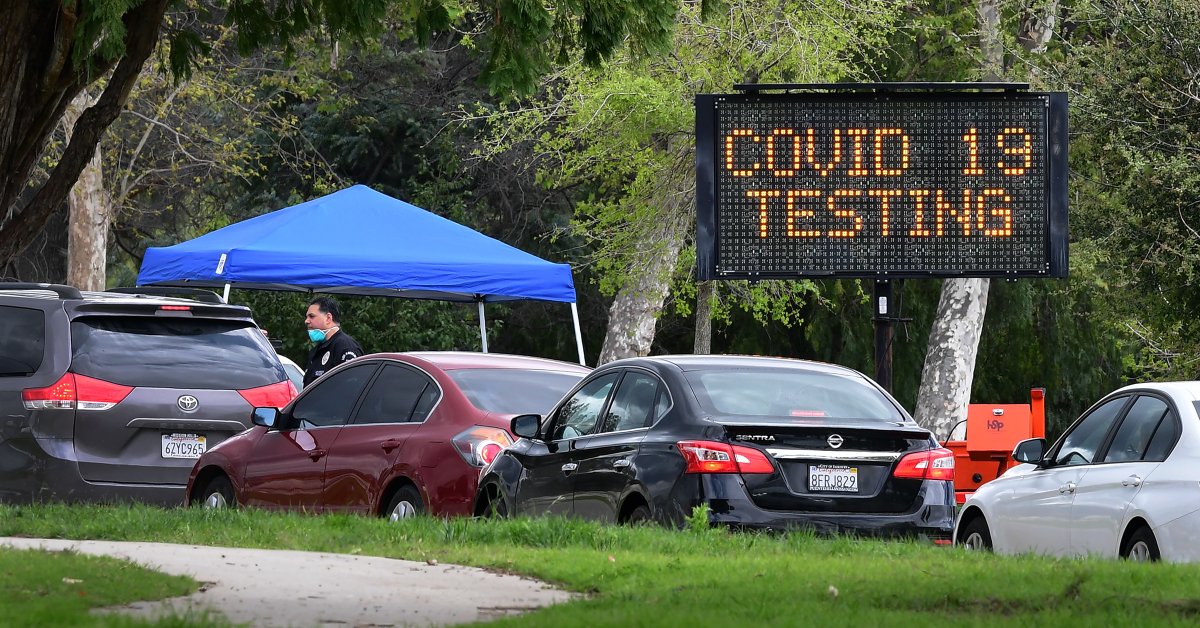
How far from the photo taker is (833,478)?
955 centimetres

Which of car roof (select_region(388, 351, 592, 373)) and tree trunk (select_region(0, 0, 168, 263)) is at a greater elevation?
tree trunk (select_region(0, 0, 168, 263))

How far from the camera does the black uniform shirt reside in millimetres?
15047

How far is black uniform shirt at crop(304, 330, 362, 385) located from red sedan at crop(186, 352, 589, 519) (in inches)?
90.7

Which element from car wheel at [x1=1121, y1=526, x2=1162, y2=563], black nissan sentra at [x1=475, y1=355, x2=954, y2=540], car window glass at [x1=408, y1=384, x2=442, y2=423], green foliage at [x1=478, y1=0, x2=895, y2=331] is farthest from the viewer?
green foliage at [x1=478, y1=0, x2=895, y2=331]

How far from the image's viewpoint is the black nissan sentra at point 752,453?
9.41 metres

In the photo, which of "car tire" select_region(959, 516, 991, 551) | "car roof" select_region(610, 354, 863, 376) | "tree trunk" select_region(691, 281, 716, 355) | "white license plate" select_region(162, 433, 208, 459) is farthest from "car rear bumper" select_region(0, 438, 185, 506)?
"tree trunk" select_region(691, 281, 716, 355)

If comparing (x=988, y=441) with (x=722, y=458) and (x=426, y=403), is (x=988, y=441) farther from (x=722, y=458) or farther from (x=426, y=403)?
(x=722, y=458)

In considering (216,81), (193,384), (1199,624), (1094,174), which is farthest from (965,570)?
(216,81)

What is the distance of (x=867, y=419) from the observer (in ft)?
32.6

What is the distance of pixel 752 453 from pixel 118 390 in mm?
4967

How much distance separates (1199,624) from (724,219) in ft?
28.0

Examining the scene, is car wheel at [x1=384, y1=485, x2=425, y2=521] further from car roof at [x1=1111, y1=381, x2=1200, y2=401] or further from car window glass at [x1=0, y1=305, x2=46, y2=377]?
car roof at [x1=1111, y1=381, x2=1200, y2=401]

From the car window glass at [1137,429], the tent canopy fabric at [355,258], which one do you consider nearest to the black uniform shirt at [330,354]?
the tent canopy fabric at [355,258]

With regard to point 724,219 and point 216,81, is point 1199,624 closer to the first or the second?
point 724,219
